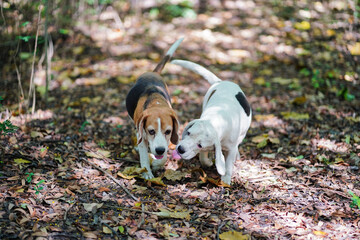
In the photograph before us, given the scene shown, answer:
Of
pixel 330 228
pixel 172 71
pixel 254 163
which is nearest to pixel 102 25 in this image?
pixel 172 71

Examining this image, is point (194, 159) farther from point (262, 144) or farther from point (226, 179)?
point (262, 144)

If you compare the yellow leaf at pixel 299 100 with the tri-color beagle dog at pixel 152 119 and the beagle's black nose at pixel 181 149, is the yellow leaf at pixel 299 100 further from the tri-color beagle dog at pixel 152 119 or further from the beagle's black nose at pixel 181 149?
the beagle's black nose at pixel 181 149

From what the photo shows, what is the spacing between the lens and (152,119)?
413 centimetres

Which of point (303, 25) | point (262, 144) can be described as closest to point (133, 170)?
point (262, 144)

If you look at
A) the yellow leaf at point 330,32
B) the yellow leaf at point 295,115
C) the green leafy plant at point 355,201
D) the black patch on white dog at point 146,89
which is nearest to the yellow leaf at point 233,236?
the green leafy plant at point 355,201

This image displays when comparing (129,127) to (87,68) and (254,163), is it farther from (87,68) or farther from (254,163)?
(87,68)

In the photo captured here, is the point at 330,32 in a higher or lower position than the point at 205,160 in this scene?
higher

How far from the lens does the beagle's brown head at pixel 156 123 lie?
4127 mm

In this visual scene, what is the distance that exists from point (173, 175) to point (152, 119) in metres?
0.84

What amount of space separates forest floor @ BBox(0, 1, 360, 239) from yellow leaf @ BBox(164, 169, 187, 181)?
3cm

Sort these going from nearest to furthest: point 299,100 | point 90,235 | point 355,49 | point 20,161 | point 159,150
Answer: point 90,235
point 159,150
point 20,161
point 299,100
point 355,49

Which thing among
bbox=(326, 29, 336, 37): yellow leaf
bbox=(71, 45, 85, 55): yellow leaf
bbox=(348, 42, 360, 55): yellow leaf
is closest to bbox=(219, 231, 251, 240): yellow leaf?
bbox=(348, 42, 360, 55): yellow leaf

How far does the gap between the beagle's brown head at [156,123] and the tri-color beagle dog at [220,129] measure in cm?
24

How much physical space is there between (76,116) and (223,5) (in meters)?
7.34
